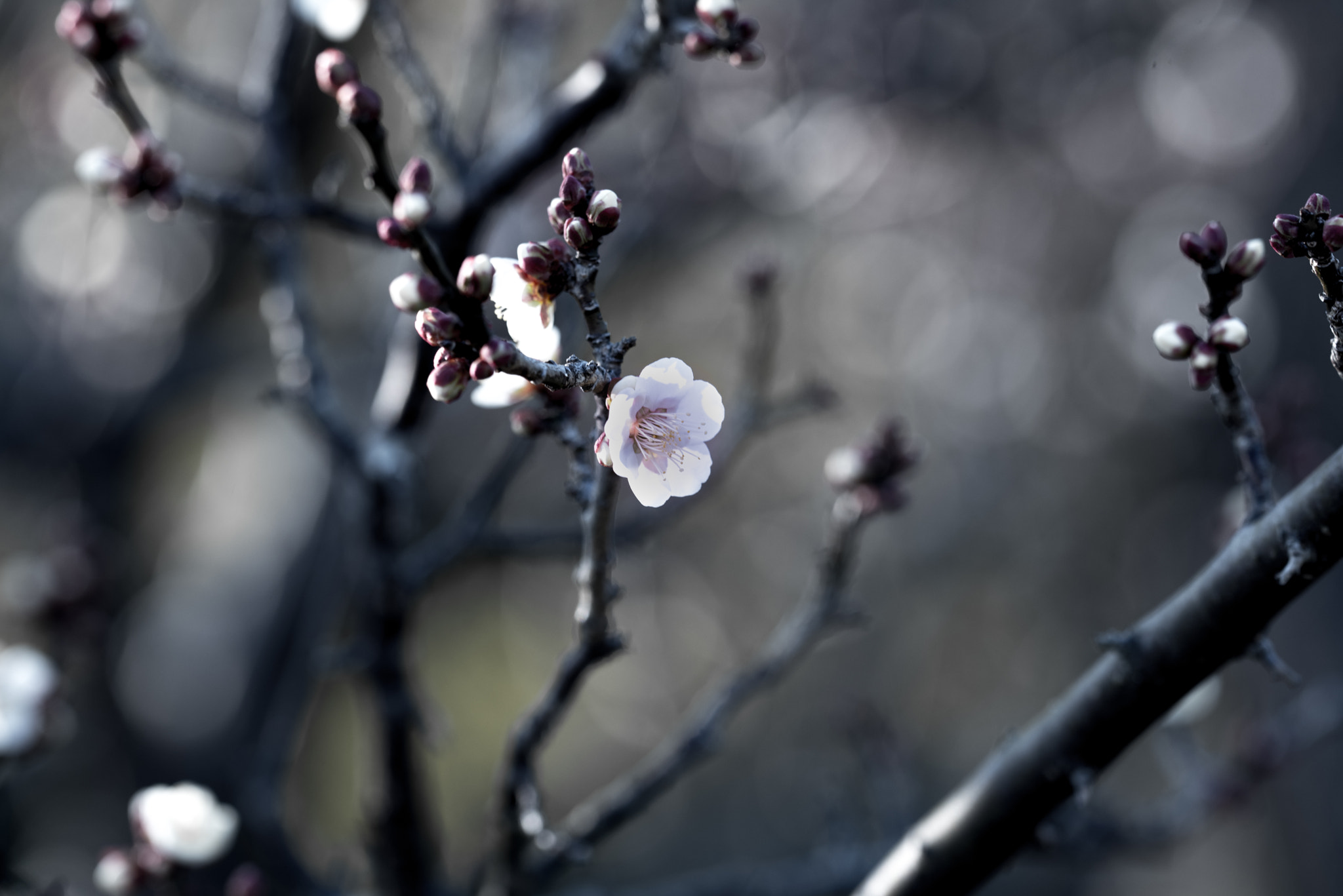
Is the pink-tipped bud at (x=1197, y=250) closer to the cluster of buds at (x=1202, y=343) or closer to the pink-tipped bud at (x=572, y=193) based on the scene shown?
the cluster of buds at (x=1202, y=343)

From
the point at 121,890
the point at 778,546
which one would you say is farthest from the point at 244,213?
the point at 778,546

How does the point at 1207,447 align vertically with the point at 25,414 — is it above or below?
above

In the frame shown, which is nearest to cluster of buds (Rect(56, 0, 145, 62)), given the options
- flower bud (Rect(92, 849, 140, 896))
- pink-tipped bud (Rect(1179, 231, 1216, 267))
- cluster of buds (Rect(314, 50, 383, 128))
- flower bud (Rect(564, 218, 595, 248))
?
cluster of buds (Rect(314, 50, 383, 128))

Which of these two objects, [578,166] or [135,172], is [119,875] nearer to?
[135,172]

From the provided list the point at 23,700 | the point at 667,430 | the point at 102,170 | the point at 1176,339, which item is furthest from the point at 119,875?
the point at 1176,339

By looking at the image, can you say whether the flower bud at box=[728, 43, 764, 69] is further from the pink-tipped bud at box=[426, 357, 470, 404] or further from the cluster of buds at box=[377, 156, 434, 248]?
the pink-tipped bud at box=[426, 357, 470, 404]

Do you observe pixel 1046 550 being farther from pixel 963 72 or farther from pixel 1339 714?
pixel 1339 714
